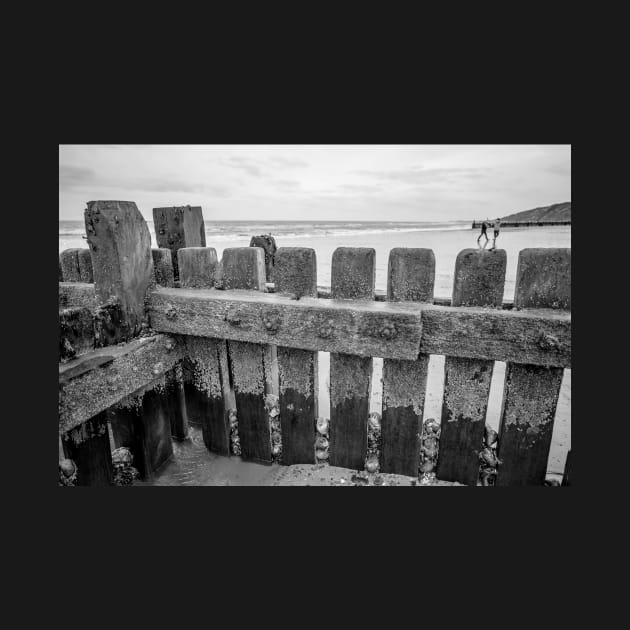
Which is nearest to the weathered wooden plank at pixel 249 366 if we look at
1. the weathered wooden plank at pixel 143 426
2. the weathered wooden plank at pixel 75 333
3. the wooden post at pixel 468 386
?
the weathered wooden plank at pixel 143 426

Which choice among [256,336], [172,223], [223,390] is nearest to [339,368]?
[256,336]

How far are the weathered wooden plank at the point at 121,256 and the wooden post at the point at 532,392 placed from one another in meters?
2.13

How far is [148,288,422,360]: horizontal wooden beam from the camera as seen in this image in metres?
1.89

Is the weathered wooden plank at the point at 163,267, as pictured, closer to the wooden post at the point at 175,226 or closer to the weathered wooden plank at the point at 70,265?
the wooden post at the point at 175,226

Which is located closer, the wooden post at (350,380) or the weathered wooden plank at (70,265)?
the wooden post at (350,380)

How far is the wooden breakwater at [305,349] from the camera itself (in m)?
1.82

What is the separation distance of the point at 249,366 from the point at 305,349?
46cm

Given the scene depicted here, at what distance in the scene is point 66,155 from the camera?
7.29 ft

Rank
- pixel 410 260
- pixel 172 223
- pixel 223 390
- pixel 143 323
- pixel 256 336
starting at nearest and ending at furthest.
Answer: pixel 410 260, pixel 256 336, pixel 143 323, pixel 223 390, pixel 172 223

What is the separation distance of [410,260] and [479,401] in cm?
89

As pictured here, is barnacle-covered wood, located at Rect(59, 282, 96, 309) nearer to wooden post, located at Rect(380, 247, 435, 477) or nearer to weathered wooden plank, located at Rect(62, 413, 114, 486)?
weathered wooden plank, located at Rect(62, 413, 114, 486)

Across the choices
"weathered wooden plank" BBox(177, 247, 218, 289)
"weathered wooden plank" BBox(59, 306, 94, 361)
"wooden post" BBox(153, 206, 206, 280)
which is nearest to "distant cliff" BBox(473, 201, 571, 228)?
"wooden post" BBox(153, 206, 206, 280)

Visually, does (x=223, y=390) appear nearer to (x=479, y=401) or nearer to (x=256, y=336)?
(x=256, y=336)

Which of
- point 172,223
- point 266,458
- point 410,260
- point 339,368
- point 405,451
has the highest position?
point 172,223
